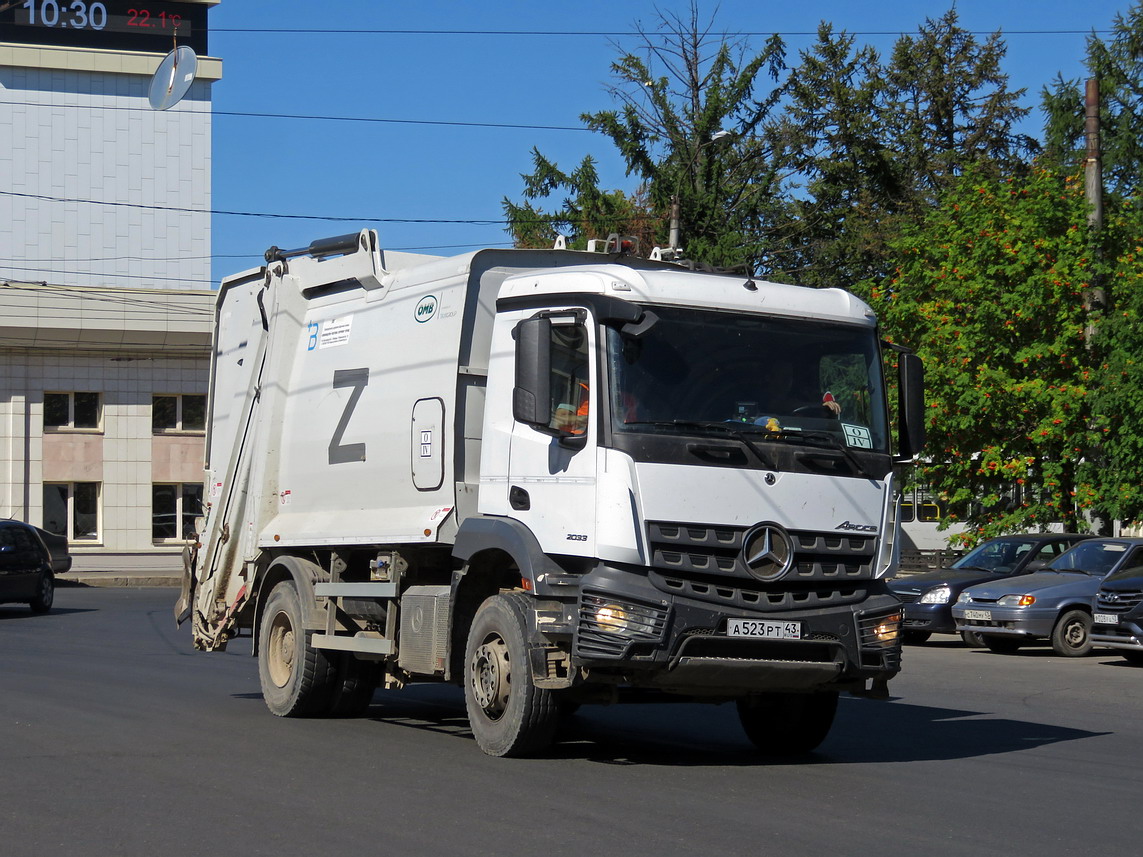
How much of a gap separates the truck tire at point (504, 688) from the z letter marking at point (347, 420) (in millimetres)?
2156

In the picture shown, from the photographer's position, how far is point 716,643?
8664mm

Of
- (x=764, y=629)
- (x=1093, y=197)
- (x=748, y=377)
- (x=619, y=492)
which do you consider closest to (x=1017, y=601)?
(x=1093, y=197)

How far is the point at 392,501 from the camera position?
34.8ft

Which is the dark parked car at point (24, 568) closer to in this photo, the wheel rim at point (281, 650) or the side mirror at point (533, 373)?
the wheel rim at point (281, 650)

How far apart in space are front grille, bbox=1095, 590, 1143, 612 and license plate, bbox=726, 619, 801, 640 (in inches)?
404

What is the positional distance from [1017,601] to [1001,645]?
142 centimetres

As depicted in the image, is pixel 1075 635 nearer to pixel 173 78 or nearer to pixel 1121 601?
pixel 1121 601

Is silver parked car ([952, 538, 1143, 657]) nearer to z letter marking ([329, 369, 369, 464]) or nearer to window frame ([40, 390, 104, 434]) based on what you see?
z letter marking ([329, 369, 369, 464])

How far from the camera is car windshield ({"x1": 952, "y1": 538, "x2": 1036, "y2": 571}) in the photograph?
21750mm

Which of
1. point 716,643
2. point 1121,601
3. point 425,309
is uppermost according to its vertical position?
point 425,309

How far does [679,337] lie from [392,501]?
105 inches

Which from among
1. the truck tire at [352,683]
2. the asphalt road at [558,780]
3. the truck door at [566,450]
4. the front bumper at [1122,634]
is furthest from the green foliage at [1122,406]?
the truck door at [566,450]

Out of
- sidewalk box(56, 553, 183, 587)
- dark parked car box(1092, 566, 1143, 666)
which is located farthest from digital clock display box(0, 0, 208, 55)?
dark parked car box(1092, 566, 1143, 666)

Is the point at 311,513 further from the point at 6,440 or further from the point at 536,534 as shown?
the point at 6,440
